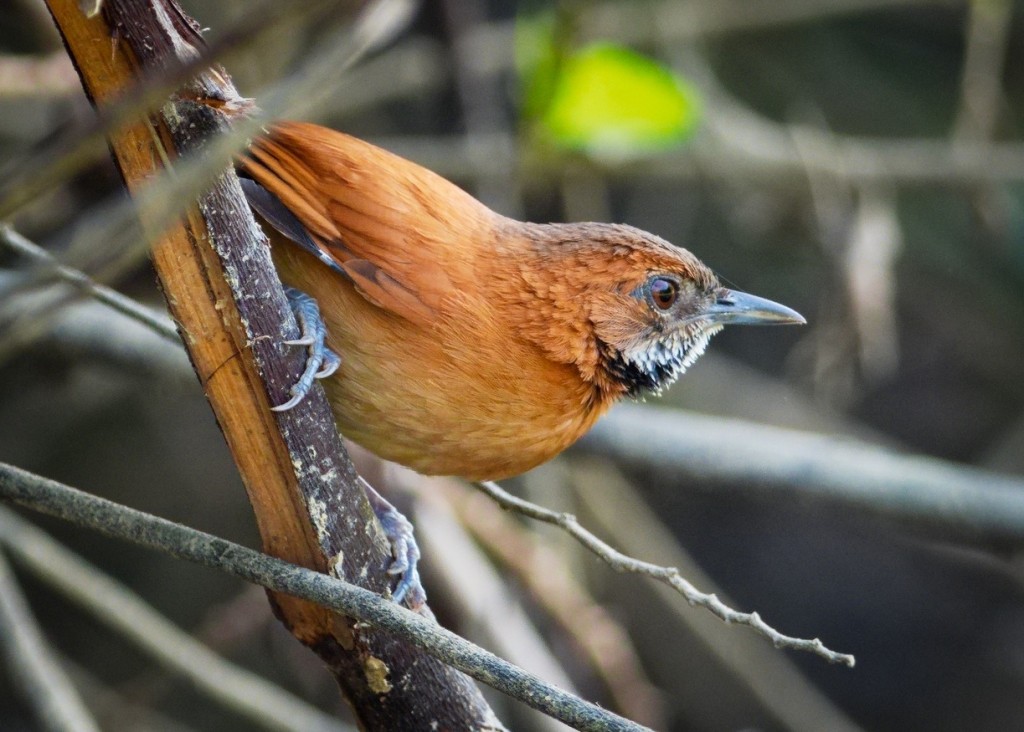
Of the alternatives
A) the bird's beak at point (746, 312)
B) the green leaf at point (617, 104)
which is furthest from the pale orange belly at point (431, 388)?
the green leaf at point (617, 104)

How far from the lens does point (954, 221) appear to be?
637 cm

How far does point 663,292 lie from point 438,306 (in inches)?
28.2

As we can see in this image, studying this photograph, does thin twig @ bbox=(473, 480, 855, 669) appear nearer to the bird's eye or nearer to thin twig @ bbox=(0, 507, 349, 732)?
the bird's eye

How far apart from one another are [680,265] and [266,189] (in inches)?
44.0

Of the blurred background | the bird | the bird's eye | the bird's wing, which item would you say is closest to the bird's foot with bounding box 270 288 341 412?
the bird

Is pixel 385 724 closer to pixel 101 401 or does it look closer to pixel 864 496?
pixel 864 496

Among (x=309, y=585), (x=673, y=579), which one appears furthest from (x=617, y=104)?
(x=309, y=585)

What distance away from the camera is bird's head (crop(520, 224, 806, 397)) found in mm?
2906

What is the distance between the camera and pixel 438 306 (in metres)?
2.60

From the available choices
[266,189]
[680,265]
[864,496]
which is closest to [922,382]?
[864,496]

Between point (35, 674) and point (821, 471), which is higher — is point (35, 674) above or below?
above

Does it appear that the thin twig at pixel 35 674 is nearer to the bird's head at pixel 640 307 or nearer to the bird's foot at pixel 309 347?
the bird's foot at pixel 309 347

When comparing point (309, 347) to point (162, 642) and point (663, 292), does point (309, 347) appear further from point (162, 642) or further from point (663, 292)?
point (162, 642)

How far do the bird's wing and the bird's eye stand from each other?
1.68 ft
